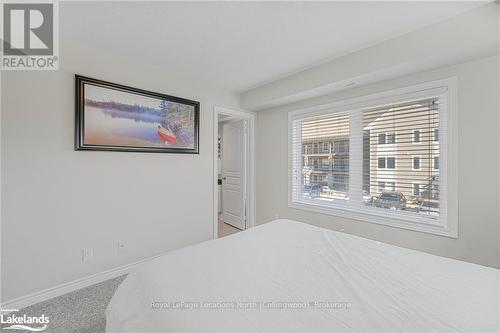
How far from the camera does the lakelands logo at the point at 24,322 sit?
1669mm

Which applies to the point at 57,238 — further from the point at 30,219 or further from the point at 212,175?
the point at 212,175

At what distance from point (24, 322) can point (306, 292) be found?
7.41 feet

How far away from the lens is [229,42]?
7.01ft

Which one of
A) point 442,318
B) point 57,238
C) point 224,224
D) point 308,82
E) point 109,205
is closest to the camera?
point 442,318

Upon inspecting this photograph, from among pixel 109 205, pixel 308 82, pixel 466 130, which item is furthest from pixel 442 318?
pixel 109 205

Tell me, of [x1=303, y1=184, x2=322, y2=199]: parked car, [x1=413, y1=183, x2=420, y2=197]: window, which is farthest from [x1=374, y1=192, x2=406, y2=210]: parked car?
[x1=303, y1=184, x2=322, y2=199]: parked car

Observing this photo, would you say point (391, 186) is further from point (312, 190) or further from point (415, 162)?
point (312, 190)

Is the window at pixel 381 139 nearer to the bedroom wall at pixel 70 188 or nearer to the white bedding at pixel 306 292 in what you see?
the white bedding at pixel 306 292

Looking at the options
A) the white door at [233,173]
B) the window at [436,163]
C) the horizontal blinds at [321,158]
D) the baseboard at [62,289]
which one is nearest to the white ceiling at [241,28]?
the horizontal blinds at [321,158]

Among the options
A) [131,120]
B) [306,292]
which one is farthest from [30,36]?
[306,292]

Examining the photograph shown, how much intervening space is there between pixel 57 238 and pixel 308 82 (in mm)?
3155

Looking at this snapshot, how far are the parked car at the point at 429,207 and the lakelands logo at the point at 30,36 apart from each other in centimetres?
372

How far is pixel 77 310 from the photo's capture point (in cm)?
186

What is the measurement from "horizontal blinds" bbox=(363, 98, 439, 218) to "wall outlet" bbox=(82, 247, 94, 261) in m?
3.14
